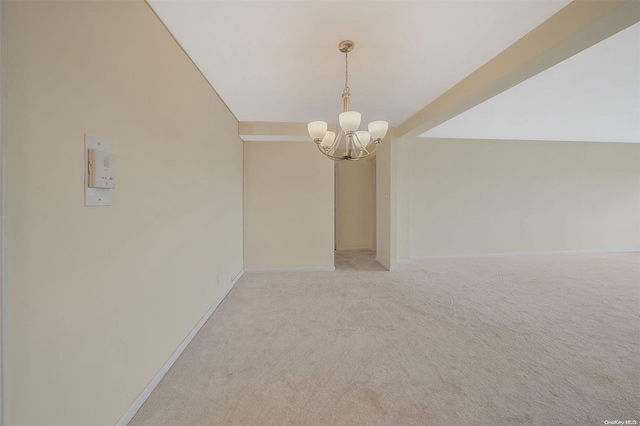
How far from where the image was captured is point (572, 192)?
17.2 feet

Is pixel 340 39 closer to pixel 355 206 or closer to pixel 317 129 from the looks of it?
pixel 317 129

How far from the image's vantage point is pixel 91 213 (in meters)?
1.00

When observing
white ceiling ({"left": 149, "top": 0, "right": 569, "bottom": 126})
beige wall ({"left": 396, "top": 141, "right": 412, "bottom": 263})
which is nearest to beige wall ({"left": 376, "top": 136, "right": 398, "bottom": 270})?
beige wall ({"left": 396, "top": 141, "right": 412, "bottom": 263})

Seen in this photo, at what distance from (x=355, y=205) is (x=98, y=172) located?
5152 mm

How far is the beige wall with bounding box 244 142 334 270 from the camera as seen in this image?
149 inches

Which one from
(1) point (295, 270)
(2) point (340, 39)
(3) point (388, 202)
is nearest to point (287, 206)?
(1) point (295, 270)

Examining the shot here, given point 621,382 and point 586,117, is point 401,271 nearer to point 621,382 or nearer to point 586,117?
point 621,382

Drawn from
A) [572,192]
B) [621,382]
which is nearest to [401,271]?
[621,382]

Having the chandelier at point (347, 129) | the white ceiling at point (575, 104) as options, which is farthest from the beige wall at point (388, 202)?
the chandelier at point (347, 129)

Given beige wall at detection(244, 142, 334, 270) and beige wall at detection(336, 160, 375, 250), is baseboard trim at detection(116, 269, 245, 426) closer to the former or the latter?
beige wall at detection(244, 142, 334, 270)

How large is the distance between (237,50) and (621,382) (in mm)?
3596

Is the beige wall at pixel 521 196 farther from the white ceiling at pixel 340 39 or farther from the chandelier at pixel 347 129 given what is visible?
the chandelier at pixel 347 129

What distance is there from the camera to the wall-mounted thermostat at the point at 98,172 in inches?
38.3

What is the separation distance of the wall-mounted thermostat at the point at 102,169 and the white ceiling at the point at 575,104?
3.67m
